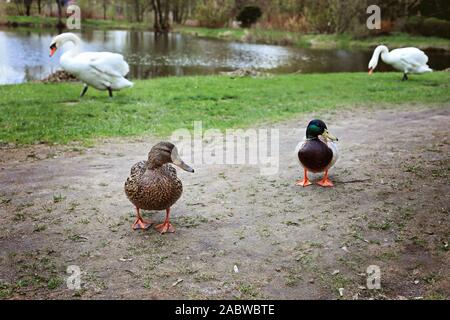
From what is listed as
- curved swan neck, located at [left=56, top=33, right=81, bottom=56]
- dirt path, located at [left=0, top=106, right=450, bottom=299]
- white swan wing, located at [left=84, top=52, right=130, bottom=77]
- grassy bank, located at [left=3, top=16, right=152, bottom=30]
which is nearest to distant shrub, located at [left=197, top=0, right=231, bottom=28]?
grassy bank, located at [left=3, top=16, right=152, bottom=30]

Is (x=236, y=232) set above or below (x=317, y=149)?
below

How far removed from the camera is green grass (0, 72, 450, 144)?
9.51 metres

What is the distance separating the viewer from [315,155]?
5930mm

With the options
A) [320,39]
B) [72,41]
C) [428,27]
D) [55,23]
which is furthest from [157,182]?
[55,23]

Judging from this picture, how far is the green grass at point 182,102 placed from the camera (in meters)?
9.51

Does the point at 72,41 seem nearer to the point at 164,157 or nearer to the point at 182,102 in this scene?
the point at 182,102

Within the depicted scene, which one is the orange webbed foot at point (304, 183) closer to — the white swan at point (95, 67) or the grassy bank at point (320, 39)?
the white swan at point (95, 67)

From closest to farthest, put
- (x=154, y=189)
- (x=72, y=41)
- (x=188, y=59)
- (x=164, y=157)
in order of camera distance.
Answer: (x=154, y=189) < (x=164, y=157) < (x=72, y=41) < (x=188, y=59)

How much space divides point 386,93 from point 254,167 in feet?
28.3

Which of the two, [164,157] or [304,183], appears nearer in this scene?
[164,157]

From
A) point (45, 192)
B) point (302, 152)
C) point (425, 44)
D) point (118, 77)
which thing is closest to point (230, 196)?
point (302, 152)

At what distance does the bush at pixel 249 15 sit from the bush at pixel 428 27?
18.0 m

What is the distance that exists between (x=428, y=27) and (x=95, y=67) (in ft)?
111

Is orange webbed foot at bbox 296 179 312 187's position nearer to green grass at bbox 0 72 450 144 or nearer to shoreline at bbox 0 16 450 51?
green grass at bbox 0 72 450 144
